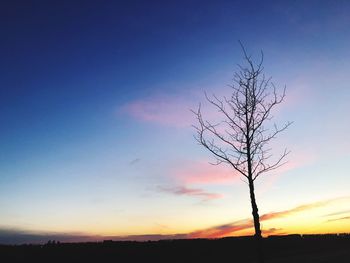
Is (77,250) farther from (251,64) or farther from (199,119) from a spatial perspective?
(251,64)

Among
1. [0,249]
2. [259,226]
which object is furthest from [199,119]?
[0,249]

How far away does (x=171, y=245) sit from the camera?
134ft

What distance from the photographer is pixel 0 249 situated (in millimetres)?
31000

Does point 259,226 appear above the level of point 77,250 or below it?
below

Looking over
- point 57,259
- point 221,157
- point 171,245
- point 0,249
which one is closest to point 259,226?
point 221,157

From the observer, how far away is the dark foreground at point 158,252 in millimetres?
31078

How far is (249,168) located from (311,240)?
51270mm

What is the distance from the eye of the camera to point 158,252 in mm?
37656

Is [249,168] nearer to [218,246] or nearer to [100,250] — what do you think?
[100,250]

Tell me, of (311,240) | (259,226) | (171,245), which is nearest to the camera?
(259,226)

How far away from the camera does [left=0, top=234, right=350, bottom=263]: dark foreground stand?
3108 centimetres

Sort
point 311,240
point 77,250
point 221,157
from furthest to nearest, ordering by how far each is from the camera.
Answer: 1. point 311,240
2. point 77,250
3. point 221,157

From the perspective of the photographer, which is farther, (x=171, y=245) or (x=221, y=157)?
(x=171, y=245)

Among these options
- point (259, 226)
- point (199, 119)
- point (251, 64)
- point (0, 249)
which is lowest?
point (259, 226)
